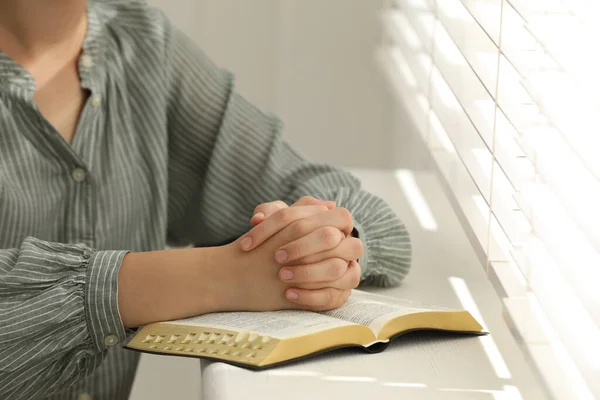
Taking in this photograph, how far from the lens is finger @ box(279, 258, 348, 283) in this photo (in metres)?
0.75

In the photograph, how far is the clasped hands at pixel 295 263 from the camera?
2.48 ft

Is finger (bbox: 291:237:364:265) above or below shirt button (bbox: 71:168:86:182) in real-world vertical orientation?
above

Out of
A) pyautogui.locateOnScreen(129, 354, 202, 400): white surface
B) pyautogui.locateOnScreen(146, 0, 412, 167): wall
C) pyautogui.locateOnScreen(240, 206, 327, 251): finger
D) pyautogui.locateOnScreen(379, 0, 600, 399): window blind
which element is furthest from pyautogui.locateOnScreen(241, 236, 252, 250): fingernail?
pyautogui.locateOnScreen(146, 0, 412, 167): wall

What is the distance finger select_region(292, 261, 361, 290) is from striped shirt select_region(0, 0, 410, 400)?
0.09 metres

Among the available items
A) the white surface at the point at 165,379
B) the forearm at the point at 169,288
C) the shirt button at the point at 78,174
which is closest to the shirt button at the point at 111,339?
the forearm at the point at 169,288

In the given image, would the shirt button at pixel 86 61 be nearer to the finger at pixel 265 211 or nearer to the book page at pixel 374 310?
the finger at pixel 265 211

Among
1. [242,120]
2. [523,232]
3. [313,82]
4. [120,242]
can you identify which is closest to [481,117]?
[523,232]

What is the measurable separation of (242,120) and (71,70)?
202 mm

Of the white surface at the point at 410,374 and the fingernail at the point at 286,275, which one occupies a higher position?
the fingernail at the point at 286,275

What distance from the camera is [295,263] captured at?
30.3 inches

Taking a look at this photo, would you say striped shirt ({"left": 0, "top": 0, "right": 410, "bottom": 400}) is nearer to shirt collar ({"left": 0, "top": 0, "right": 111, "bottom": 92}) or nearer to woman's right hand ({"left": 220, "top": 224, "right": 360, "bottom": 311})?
shirt collar ({"left": 0, "top": 0, "right": 111, "bottom": 92})

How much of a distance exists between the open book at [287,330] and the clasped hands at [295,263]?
12mm

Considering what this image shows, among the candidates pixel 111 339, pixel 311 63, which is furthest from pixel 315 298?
pixel 311 63

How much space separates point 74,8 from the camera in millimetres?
995
